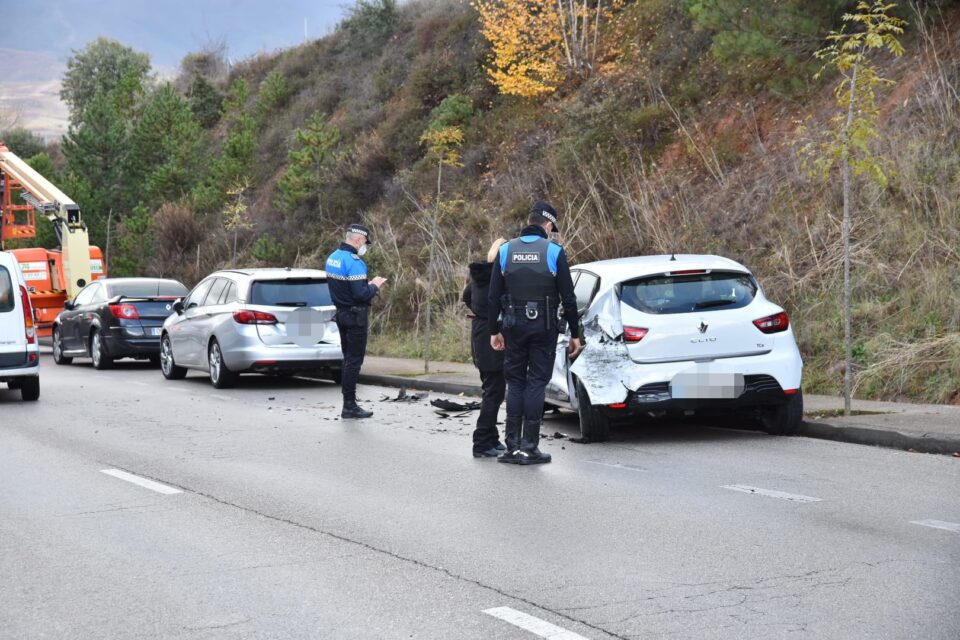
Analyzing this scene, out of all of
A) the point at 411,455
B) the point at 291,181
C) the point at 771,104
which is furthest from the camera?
the point at 291,181

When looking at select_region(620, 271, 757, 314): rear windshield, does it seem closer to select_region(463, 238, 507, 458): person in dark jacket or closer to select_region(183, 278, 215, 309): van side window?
select_region(463, 238, 507, 458): person in dark jacket

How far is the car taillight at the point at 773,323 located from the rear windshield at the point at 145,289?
534 inches

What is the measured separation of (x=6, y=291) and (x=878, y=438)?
34.9ft

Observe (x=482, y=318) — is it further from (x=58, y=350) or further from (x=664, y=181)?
(x=58, y=350)

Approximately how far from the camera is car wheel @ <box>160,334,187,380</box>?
19.3 metres

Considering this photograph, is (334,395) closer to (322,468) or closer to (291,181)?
(322,468)

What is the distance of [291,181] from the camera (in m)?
35.6

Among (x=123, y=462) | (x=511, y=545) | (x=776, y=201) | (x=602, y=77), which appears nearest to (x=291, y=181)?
(x=602, y=77)

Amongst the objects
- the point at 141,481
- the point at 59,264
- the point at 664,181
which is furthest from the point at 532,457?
the point at 59,264

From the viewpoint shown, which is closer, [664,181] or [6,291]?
[6,291]

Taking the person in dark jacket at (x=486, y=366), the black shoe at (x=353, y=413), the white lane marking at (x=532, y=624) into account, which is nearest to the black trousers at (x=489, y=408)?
the person in dark jacket at (x=486, y=366)

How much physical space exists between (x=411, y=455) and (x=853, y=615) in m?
5.64

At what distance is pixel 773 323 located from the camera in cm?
1074

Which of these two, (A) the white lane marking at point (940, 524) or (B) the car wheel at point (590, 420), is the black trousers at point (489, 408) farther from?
(A) the white lane marking at point (940, 524)
